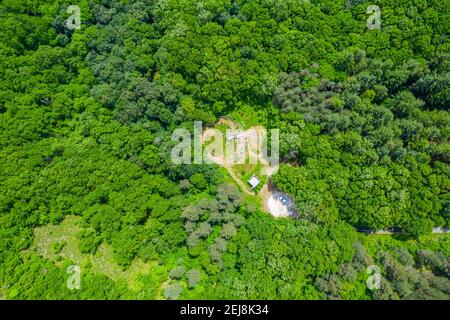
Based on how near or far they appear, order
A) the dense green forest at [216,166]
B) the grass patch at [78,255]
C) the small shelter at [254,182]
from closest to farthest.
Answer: the dense green forest at [216,166] < the grass patch at [78,255] < the small shelter at [254,182]

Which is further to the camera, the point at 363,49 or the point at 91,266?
the point at 363,49

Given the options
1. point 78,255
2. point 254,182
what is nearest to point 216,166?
point 254,182

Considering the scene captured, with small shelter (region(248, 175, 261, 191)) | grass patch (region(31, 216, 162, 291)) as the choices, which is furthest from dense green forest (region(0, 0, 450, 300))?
small shelter (region(248, 175, 261, 191))

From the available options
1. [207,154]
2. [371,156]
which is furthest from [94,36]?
[371,156]

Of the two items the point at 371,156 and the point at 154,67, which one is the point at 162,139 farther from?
the point at 371,156

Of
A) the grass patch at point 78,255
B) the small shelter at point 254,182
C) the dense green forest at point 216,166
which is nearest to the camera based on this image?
the dense green forest at point 216,166

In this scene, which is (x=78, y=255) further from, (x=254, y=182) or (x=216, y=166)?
(x=254, y=182)

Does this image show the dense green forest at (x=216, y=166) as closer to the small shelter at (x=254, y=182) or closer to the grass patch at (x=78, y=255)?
the grass patch at (x=78, y=255)

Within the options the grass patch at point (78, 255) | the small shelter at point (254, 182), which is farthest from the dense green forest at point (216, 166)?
the small shelter at point (254, 182)
